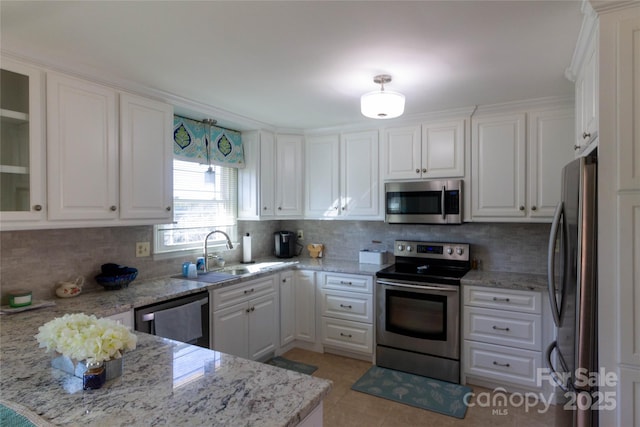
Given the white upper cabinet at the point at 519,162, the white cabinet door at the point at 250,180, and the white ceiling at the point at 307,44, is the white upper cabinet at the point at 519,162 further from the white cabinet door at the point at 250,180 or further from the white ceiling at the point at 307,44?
the white cabinet door at the point at 250,180

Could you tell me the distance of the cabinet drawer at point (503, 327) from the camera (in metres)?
2.67

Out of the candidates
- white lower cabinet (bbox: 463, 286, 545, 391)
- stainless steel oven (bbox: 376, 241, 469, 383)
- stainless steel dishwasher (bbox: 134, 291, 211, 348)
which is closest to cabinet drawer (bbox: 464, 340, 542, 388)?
white lower cabinet (bbox: 463, 286, 545, 391)

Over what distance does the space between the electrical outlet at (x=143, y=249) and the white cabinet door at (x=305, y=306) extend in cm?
141

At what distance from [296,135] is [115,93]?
1880 mm

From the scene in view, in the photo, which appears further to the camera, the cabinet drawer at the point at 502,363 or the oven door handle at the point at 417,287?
the oven door handle at the point at 417,287

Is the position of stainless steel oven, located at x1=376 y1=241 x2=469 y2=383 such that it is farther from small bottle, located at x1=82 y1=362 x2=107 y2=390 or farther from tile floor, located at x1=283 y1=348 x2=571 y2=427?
small bottle, located at x1=82 y1=362 x2=107 y2=390

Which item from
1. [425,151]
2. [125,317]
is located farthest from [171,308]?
[425,151]

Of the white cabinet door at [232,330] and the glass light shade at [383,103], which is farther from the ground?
the glass light shade at [383,103]

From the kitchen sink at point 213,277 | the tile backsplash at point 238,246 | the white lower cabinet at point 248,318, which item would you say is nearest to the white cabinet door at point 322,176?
the tile backsplash at point 238,246

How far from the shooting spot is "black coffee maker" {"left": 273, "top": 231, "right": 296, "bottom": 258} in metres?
3.98

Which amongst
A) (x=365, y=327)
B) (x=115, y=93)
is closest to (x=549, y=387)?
(x=365, y=327)

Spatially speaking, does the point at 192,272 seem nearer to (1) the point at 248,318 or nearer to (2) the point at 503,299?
(1) the point at 248,318

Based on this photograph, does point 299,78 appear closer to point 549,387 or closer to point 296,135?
point 296,135

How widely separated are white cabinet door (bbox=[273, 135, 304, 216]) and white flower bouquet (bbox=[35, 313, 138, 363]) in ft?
8.60
